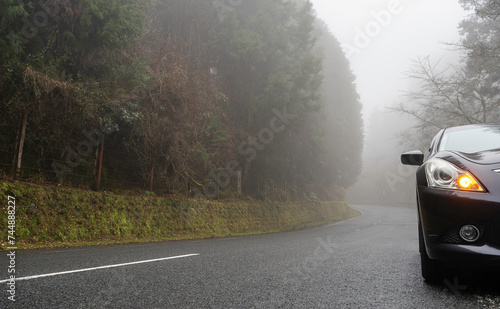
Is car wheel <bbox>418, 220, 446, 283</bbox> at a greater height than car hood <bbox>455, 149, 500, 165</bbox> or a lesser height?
lesser

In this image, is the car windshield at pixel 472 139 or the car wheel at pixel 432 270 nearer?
the car wheel at pixel 432 270

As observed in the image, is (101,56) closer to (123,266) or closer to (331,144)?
(123,266)

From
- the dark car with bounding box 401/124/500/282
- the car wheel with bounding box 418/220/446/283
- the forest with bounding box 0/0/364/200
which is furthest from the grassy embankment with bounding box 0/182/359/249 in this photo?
the dark car with bounding box 401/124/500/282

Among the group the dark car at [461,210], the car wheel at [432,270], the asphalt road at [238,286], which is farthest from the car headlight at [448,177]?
the asphalt road at [238,286]

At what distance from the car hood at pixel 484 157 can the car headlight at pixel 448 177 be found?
186mm

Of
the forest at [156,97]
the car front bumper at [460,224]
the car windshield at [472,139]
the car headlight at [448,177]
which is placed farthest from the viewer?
the forest at [156,97]

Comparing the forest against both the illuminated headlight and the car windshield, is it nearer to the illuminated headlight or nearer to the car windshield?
the car windshield

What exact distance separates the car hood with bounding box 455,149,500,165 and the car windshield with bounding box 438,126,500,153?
26 centimetres

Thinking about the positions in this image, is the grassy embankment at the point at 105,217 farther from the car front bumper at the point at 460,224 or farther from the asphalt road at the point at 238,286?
the car front bumper at the point at 460,224

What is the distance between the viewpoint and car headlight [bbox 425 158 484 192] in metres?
2.63

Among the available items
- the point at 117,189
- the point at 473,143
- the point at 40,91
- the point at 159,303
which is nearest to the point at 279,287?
the point at 159,303

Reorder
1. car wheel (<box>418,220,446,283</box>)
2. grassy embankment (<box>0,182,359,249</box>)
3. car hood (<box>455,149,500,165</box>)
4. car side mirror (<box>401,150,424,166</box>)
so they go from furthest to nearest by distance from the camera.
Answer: grassy embankment (<box>0,182,359,249</box>)
car side mirror (<box>401,150,424,166</box>)
car wheel (<box>418,220,446,283</box>)
car hood (<box>455,149,500,165</box>)

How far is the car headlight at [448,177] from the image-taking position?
2630mm

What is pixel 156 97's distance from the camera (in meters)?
11.7
